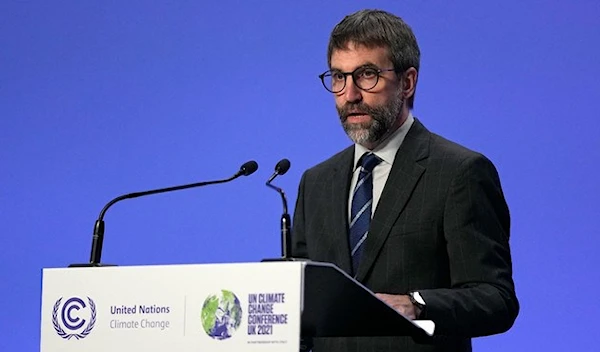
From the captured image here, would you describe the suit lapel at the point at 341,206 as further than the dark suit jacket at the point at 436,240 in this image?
Yes

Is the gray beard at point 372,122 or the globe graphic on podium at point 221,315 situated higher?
the gray beard at point 372,122

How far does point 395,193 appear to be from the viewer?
2615mm

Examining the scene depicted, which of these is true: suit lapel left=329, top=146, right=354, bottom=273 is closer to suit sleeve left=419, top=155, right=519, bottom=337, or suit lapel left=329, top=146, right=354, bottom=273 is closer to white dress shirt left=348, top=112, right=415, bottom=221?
white dress shirt left=348, top=112, right=415, bottom=221

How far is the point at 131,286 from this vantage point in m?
2.03

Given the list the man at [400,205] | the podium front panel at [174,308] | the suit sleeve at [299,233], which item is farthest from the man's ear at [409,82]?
the podium front panel at [174,308]

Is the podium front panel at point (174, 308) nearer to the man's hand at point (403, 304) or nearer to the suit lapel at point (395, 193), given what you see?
the man's hand at point (403, 304)

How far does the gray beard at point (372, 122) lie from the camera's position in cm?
267

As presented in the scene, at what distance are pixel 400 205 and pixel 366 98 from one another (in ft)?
0.99

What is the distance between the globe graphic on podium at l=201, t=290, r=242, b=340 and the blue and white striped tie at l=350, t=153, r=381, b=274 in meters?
0.74

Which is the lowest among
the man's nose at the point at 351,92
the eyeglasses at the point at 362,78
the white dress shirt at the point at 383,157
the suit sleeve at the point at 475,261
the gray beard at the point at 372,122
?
the suit sleeve at the point at 475,261

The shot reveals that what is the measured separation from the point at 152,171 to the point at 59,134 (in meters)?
0.47

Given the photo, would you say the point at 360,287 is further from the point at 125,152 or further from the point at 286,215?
the point at 125,152

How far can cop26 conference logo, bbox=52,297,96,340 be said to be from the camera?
207cm

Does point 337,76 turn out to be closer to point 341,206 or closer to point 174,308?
point 341,206
